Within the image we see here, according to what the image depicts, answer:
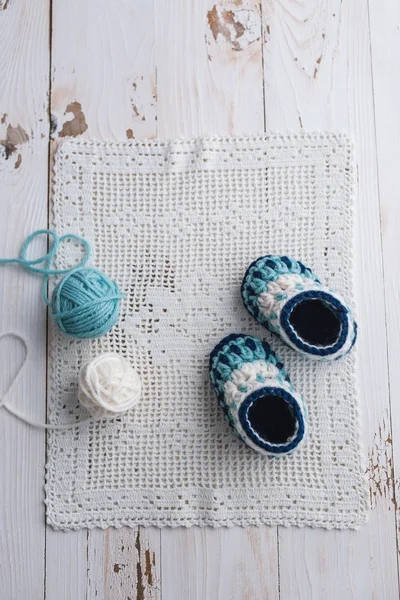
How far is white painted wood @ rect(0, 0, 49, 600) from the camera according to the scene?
926 mm

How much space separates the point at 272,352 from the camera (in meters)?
0.93

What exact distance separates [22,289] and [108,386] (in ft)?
0.79

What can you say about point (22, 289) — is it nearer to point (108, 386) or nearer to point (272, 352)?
point (108, 386)

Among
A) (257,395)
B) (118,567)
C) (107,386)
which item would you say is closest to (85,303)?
(107,386)

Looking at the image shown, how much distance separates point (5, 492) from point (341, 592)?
549 mm

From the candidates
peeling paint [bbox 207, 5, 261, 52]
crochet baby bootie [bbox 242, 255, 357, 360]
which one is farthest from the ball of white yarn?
peeling paint [bbox 207, 5, 261, 52]

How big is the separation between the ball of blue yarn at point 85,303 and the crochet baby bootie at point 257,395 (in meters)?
0.18

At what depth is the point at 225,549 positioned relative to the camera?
0.92 meters

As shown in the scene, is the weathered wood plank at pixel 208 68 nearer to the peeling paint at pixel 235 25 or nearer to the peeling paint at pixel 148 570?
the peeling paint at pixel 235 25

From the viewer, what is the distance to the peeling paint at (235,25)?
102 cm

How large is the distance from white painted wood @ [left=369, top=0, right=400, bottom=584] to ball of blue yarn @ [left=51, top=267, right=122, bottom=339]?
45 cm

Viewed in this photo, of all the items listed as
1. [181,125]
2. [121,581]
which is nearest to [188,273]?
[181,125]

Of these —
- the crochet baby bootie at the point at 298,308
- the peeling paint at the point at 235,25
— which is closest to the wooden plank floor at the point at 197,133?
the peeling paint at the point at 235,25

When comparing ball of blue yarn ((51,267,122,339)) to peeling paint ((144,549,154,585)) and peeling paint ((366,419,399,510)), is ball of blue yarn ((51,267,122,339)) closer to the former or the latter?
peeling paint ((144,549,154,585))
